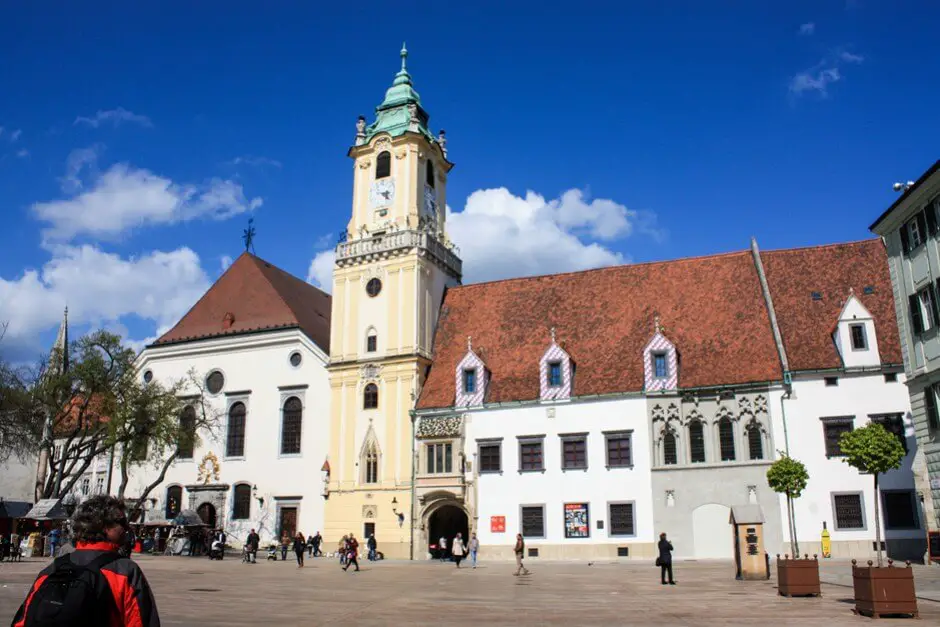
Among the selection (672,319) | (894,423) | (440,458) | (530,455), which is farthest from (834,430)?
(440,458)

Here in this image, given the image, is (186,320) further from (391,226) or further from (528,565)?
(528,565)

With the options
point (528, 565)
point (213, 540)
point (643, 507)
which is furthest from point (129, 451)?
point (643, 507)

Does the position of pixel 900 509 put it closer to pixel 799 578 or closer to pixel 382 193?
pixel 799 578

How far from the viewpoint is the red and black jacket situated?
4656 millimetres

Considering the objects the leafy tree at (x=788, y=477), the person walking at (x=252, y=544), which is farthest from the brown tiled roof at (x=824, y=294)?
the person walking at (x=252, y=544)

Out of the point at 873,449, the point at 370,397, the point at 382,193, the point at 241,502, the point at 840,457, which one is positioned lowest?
→ the point at 241,502

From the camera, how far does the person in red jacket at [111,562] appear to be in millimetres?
4656

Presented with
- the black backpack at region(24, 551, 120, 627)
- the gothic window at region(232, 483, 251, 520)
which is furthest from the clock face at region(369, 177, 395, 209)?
the black backpack at region(24, 551, 120, 627)

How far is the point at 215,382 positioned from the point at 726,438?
99.0 ft

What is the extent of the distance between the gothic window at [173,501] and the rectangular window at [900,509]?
37606 millimetres

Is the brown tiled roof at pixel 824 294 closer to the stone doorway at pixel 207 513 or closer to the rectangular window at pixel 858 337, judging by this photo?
the rectangular window at pixel 858 337

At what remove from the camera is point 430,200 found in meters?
51.0

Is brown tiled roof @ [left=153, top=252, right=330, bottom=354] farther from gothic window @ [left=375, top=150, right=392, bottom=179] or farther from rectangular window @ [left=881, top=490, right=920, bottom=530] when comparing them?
rectangular window @ [left=881, top=490, right=920, bottom=530]

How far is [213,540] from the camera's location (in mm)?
43312
